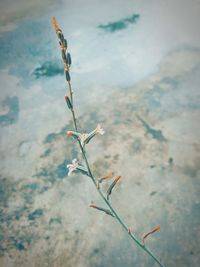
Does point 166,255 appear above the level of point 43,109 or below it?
below

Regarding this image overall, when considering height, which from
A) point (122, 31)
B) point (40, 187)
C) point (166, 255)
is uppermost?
point (122, 31)

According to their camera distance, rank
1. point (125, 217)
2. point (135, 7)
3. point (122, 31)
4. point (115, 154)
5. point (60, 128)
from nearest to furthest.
Answer: 1. point (125, 217)
2. point (115, 154)
3. point (60, 128)
4. point (122, 31)
5. point (135, 7)

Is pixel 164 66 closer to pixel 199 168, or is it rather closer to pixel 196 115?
pixel 196 115

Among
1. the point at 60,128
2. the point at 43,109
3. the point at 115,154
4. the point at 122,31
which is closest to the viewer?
the point at 115,154

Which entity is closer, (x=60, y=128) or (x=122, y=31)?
(x=60, y=128)

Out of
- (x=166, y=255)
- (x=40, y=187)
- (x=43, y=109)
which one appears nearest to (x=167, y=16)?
(x=43, y=109)

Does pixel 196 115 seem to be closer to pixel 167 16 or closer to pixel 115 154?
pixel 115 154
